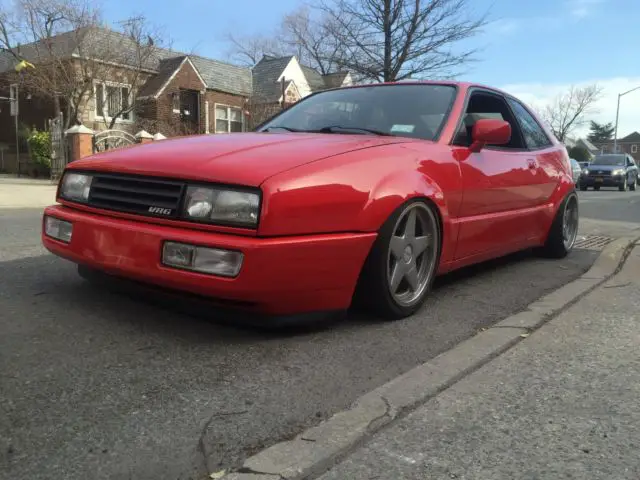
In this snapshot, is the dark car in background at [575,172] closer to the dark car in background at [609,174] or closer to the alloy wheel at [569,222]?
the alloy wheel at [569,222]

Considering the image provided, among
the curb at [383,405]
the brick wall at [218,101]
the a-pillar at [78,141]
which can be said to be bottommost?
the curb at [383,405]

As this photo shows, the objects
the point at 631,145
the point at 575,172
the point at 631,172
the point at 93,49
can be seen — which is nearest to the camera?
the point at 575,172

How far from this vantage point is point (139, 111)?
84.0ft

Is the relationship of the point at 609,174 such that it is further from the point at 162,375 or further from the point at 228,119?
the point at 162,375

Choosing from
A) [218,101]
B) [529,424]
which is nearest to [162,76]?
[218,101]

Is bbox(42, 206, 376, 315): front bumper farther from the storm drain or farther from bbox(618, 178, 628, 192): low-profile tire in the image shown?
bbox(618, 178, 628, 192): low-profile tire

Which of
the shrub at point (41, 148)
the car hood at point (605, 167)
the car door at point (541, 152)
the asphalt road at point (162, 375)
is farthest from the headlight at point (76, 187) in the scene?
the car hood at point (605, 167)

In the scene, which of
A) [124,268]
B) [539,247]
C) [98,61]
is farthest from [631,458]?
[98,61]

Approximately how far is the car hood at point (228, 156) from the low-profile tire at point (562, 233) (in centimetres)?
239

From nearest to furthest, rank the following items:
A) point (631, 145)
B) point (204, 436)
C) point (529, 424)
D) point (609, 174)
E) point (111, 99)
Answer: point (204, 436) < point (529, 424) < point (111, 99) < point (609, 174) < point (631, 145)

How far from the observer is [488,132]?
3686mm

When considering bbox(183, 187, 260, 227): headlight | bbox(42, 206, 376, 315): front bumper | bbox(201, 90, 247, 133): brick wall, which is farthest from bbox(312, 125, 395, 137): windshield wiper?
bbox(201, 90, 247, 133): brick wall

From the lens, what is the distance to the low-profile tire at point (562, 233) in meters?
5.18

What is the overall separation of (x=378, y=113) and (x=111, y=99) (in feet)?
71.9
